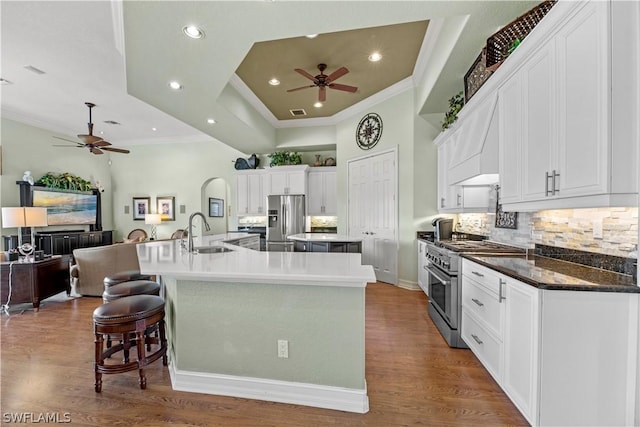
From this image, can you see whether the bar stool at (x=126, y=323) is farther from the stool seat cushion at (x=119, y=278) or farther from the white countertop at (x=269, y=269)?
the stool seat cushion at (x=119, y=278)

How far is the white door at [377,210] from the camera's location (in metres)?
4.99

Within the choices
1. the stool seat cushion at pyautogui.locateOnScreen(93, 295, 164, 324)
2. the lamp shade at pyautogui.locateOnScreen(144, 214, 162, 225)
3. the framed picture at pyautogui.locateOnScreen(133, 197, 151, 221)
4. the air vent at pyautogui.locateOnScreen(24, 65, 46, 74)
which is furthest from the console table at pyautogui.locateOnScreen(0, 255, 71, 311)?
the framed picture at pyautogui.locateOnScreen(133, 197, 151, 221)

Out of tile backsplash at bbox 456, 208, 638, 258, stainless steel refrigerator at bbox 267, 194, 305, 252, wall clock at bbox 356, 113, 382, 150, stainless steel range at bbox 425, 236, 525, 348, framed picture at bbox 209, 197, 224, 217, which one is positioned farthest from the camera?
framed picture at bbox 209, 197, 224, 217

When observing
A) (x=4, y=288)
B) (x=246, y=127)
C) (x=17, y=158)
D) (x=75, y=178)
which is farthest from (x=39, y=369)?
(x=75, y=178)

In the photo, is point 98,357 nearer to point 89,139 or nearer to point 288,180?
point 89,139

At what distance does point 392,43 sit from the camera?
11.7 feet

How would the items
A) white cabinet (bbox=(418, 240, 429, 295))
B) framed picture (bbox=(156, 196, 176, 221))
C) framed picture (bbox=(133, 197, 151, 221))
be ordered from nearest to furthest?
white cabinet (bbox=(418, 240, 429, 295)), framed picture (bbox=(156, 196, 176, 221)), framed picture (bbox=(133, 197, 151, 221))

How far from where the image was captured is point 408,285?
4742 mm

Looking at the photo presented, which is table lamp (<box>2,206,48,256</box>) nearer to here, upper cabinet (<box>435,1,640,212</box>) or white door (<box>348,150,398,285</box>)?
white door (<box>348,150,398,285</box>)

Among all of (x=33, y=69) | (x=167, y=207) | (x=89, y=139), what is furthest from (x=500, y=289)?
(x=167, y=207)

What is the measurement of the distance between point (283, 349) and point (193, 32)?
2750 millimetres

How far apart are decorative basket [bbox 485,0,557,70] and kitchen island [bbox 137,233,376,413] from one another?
2251 mm

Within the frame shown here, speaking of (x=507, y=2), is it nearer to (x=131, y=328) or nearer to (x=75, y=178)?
(x=131, y=328)

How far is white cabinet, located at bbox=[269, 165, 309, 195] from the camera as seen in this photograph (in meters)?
6.49
